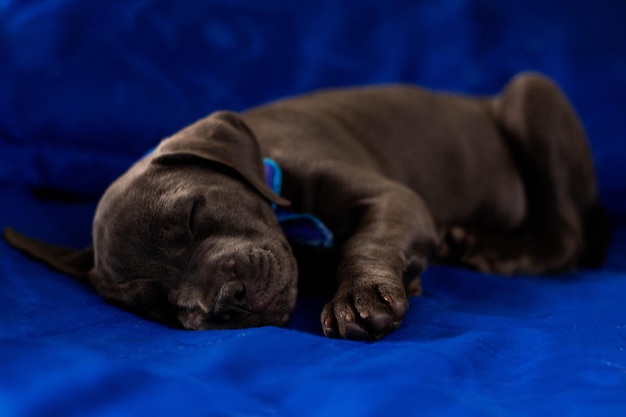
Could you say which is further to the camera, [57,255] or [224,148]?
[57,255]

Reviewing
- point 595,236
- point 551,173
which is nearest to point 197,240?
point 551,173

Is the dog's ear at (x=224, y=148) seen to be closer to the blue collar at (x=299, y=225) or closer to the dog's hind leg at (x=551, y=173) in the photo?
the blue collar at (x=299, y=225)

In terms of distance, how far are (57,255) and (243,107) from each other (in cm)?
167

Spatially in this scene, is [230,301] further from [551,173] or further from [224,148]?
[551,173]

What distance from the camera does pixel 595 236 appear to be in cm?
415

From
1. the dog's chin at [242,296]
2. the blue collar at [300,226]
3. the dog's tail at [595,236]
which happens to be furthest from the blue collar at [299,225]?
the dog's tail at [595,236]

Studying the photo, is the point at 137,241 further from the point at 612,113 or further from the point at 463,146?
the point at 612,113

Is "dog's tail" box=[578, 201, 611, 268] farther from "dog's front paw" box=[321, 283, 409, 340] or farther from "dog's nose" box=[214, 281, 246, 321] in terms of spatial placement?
"dog's nose" box=[214, 281, 246, 321]

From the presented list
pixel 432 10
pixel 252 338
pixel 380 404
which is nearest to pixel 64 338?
pixel 252 338

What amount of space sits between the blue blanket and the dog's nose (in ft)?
0.53

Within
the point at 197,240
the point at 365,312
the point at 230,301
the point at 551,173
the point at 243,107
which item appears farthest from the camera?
the point at 243,107

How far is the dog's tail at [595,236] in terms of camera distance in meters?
3.92

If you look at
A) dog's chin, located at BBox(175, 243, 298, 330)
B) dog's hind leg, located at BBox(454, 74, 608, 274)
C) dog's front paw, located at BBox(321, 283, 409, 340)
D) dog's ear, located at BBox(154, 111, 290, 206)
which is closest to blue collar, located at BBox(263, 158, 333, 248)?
dog's ear, located at BBox(154, 111, 290, 206)

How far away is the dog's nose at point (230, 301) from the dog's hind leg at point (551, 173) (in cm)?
166
